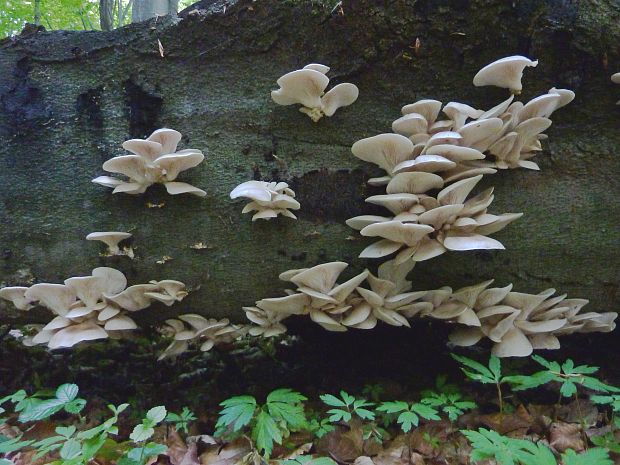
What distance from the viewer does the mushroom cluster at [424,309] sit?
2344 millimetres

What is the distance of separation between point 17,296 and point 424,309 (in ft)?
7.91

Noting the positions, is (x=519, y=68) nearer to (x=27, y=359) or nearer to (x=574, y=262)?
(x=574, y=262)

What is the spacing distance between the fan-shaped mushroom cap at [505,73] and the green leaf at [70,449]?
2.83 m

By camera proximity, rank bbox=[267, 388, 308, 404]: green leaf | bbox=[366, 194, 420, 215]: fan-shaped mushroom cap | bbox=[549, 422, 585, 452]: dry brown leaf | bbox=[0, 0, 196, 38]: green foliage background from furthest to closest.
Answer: bbox=[0, 0, 196, 38]: green foliage background
bbox=[549, 422, 585, 452]: dry brown leaf
bbox=[267, 388, 308, 404]: green leaf
bbox=[366, 194, 420, 215]: fan-shaped mushroom cap

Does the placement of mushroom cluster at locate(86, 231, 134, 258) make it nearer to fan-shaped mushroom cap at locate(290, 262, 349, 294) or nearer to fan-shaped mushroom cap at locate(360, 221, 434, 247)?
fan-shaped mushroom cap at locate(290, 262, 349, 294)

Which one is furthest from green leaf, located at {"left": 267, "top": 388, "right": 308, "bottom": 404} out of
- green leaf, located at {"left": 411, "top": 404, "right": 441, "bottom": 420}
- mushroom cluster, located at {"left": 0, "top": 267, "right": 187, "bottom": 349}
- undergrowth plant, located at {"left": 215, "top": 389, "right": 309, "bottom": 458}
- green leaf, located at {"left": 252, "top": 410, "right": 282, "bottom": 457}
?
mushroom cluster, located at {"left": 0, "top": 267, "right": 187, "bottom": 349}

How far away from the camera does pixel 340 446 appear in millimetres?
2623

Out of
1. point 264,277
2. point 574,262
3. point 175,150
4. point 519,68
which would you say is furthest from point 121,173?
point 574,262

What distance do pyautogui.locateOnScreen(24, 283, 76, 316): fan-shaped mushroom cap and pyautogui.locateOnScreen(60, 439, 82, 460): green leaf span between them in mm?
750

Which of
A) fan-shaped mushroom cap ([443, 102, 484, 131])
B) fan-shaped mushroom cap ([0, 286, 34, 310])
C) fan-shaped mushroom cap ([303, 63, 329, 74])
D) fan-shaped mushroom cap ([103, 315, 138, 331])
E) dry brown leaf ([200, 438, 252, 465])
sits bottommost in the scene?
dry brown leaf ([200, 438, 252, 465])

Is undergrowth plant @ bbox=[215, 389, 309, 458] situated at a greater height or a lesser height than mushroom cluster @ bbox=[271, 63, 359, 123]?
lesser

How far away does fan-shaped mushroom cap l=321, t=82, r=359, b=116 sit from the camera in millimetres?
2491

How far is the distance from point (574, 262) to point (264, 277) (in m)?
1.83

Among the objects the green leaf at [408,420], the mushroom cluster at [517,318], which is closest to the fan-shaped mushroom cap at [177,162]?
the mushroom cluster at [517,318]
